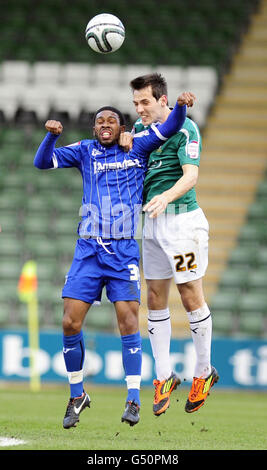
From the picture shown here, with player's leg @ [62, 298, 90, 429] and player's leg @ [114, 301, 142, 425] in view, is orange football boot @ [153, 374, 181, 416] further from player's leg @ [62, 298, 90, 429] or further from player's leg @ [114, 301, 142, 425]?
player's leg @ [62, 298, 90, 429]

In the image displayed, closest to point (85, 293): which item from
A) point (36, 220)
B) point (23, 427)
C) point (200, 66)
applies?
point (23, 427)

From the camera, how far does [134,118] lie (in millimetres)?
19156

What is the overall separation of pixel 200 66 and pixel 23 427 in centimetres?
1383

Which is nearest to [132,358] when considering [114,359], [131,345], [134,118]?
[131,345]

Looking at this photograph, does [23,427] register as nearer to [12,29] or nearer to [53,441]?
[53,441]

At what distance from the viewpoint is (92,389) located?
13.9 metres

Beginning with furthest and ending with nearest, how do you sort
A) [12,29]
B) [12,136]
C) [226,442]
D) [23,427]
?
[12,29] → [12,136] → [23,427] → [226,442]

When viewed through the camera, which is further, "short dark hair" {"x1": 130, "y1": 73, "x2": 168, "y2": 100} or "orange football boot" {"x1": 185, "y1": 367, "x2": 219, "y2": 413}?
"orange football boot" {"x1": 185, "y1": 367, "x2": 219, "y2": 413}

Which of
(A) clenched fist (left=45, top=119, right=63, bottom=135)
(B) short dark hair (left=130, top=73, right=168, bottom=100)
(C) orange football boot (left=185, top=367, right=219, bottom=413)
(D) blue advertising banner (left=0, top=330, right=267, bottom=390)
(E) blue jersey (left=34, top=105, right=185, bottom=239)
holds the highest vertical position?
(B) short dark hair (left=130, top=73, right=168, bottom=100)

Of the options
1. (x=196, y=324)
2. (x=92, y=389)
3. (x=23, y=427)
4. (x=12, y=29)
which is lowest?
(x=92, y=389)

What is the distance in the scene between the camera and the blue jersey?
22.6ft

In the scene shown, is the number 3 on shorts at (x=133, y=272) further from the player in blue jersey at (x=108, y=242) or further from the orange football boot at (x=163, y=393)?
the orange football boot at (x=163, y=393)

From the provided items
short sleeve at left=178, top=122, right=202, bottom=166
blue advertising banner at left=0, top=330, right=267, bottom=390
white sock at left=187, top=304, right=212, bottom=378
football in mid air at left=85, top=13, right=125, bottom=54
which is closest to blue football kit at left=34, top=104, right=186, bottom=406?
short sleeve at left=178, top=122, right=202, bottom=166

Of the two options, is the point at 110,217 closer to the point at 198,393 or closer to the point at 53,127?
the point at 53,127
